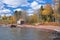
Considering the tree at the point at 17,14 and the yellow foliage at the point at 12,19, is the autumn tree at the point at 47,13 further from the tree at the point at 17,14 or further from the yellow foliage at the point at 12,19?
the yellow foliage at the point at 12,19

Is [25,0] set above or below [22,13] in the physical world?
above

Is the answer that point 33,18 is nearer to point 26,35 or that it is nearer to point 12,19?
point 26,35

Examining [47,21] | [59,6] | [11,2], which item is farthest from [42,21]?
[11,2]

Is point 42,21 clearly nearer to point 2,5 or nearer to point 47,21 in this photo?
point 47,21

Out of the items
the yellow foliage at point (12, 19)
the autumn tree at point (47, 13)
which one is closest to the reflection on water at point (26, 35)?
the yellow foliage at point (12, 19)

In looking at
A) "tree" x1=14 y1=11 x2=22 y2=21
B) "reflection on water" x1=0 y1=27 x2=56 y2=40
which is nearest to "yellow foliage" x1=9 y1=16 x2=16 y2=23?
"tree" x1=14 y1=11 x2=22 y2=21

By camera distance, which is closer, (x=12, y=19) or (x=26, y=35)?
(x=26, y=35)

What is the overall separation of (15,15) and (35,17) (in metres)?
1.03

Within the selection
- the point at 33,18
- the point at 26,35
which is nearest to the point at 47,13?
the point at 33,18

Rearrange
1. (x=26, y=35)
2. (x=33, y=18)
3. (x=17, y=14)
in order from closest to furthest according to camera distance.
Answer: (x=33, y=18), (x=26, y=35), (x=17, y=14)

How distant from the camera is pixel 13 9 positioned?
9875 mm

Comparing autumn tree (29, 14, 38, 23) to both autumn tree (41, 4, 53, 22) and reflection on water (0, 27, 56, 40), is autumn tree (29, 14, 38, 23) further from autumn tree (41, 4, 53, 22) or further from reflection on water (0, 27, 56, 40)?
reflection on water (0, 27, 56, 40)

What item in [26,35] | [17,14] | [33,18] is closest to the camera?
[33,18]

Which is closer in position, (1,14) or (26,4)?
(26,4)
